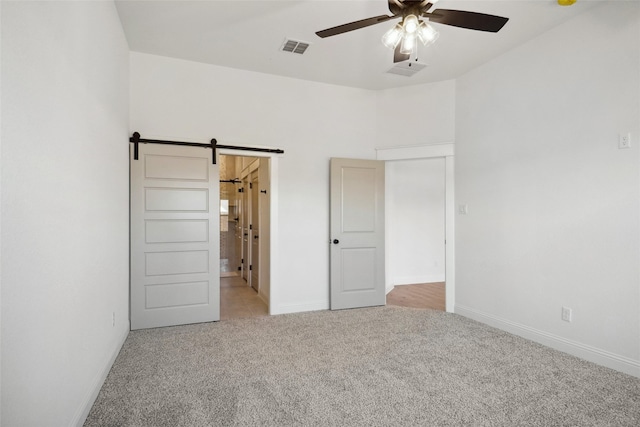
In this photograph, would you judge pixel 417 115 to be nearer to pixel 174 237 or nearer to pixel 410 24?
pixel 410 24

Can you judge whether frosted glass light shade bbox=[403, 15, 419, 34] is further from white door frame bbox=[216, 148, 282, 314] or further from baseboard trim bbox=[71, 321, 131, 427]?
baseboard trim bbox=[71, 321, 131, 427]

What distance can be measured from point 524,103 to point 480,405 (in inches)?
116

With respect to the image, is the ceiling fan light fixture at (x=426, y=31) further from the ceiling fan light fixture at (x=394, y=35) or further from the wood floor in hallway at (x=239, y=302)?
the wood floor in hallway at (x=239, y=302)

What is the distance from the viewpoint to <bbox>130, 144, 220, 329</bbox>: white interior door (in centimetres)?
375

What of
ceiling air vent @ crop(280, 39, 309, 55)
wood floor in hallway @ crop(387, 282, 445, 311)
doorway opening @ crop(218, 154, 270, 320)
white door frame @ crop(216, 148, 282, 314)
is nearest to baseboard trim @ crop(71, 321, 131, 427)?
doorway opening @ crop(218, 154, 270, 320)

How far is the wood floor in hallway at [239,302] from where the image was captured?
4.38 meters

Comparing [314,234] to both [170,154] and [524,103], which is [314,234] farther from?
[524,103]

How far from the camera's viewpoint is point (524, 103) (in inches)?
141

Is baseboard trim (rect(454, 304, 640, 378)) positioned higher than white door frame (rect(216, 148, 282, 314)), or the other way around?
white door frame (rect(216, 148, 282, 314))

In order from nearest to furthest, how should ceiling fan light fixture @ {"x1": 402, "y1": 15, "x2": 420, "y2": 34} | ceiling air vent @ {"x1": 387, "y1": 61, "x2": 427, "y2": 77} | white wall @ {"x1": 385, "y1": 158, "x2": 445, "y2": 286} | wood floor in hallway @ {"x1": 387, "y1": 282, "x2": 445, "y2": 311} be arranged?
ceiling fan light fixture @ {"x1": 402, "y1": 15, "x2": 420, "y2": 34}
ceiling air vent @ {"x1": 387, "y1": 61, "x2": 427, "y2": 77}
wood floor in hallway @ {"x1": 387, "y1": 282, "x2": 445, "y2": 311}
white wall @ {"x1": 385, "y1": 158, "x2": 445, "y2": 286}

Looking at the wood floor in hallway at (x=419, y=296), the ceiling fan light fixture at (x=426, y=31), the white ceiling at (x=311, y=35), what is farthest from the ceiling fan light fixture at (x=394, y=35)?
the wood floor in hallway at (x=419, y=296)

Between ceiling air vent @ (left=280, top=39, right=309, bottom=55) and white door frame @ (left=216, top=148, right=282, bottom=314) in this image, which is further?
white door frame @ (left=216, top=148, right=282, bottom=314)

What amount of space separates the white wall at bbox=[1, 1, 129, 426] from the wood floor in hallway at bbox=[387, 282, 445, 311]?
3.70 m

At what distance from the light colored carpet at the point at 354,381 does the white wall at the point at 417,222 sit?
102 inches
